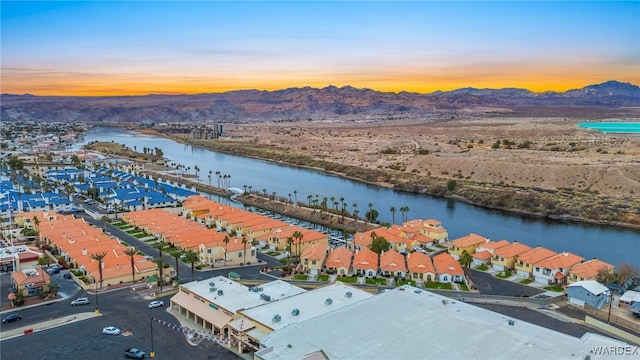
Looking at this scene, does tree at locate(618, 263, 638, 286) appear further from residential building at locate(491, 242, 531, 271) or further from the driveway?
residential building at locate(491, 242, 531, 271)

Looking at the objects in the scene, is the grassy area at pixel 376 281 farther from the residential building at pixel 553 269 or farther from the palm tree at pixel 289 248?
the residential building at pixel 553 269

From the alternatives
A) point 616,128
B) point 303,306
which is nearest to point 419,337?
point 303,306

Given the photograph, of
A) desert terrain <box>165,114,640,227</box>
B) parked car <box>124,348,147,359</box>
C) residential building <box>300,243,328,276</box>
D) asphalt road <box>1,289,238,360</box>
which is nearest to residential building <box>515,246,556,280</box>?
residential building <box>300,243,328,276</box>

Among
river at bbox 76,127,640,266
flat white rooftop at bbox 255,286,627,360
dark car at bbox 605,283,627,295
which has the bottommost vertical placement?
river at bbox 76,127,640,266

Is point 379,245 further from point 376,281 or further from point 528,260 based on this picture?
point 528,260

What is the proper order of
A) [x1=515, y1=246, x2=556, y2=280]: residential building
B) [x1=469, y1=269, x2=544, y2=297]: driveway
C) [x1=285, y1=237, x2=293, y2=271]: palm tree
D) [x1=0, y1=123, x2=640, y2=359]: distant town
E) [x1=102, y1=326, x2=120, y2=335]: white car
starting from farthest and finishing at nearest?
[x1=285, y1=237, x2=293, y2=271]: palm tree < [x1=515, y1=246, x2=556, y2=280]: residential building < [x1=469, y1=269, x2=544, y2=297]: driveway < [x1=0, y1=123, x2=640, y2=359]: distant town < [x1=102, y1=326, x2=120, y2=335]: white car

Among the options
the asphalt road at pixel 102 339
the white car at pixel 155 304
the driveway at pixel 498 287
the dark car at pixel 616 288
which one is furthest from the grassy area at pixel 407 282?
the white car at pixel 155 304
